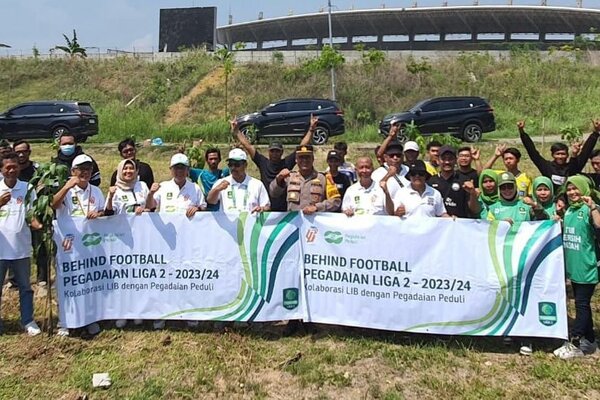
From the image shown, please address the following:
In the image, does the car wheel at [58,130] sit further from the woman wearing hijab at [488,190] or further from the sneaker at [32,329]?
the woman wearing hijab at [488,190]

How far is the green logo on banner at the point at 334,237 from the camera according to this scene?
197 inches

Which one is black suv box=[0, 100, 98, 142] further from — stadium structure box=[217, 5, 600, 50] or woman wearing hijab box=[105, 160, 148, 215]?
stadium structure box=[217, 5, 600, 50]

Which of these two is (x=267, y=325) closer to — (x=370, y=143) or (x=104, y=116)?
(x=370, y=143)

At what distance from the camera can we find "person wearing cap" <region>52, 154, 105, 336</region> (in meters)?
4.95

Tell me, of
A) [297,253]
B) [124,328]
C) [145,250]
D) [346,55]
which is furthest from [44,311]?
[346,55]

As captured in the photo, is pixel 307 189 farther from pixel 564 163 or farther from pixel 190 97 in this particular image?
pixel 190 97

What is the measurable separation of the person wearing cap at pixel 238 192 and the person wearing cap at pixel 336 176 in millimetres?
647

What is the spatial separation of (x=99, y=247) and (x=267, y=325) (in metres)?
1.74

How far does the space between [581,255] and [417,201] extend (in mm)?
1383

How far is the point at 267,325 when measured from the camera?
17.5 ft

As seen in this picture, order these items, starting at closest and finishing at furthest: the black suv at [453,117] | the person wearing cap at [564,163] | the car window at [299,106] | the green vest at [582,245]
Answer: the green vest at [582,245]
the person wearing cap at [564,163]
the black suv at [453,117]
the car window at [299,106]

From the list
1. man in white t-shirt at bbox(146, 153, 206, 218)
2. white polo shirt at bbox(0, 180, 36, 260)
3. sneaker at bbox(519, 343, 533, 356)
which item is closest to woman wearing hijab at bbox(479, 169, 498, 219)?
sneaker at bbox(519, 343, 533, 356)

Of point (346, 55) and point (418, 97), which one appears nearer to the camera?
point (418, 97)

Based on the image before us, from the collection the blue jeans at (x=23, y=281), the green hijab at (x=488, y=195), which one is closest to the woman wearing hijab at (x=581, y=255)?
the green hijab at (x=488, y=195)
